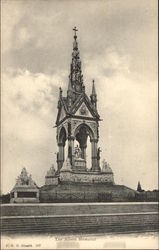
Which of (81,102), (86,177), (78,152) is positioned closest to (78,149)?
(78,152)

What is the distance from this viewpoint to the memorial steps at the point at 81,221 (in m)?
8.35

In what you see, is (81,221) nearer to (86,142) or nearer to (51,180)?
(51,180)

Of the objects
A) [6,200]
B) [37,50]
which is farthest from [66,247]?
[37,50]

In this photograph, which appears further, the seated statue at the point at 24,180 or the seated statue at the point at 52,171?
the seated statue at the point at 52,171

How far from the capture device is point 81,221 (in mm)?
8961

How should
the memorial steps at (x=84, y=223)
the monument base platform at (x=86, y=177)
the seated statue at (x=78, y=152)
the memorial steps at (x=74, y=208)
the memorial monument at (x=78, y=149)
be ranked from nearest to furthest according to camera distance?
the memorial steps at (x=84, y=223), the memorial steps at (x=74, y=208), the memorial monument at (x=78, y=149), the monument base platform at (x=86, y=177), the seated statue at (x=78, y=152)

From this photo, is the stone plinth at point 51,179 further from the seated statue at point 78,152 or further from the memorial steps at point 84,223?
the memorial steps at point 84,223

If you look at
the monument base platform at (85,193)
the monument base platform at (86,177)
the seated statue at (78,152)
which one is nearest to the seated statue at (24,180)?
the monument base platform at (85,193)

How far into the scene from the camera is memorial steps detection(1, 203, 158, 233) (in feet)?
27.4

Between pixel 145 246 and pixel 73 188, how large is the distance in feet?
13.9

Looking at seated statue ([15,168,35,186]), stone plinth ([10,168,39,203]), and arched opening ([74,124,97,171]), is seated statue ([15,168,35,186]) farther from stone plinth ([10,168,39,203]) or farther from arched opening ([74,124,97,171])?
arched opening ([74,124,97,171])

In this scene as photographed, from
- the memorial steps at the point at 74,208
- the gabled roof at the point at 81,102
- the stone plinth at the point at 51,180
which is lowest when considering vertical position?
the memorial steps at the point at 74,208

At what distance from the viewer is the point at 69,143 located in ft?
45.6

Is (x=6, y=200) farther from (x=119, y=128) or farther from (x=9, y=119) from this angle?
(x=119, y=128)
